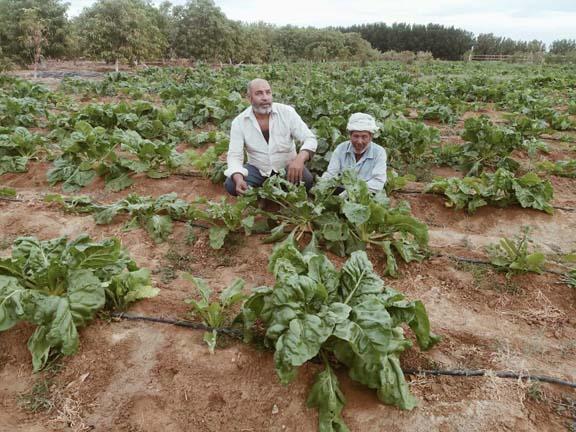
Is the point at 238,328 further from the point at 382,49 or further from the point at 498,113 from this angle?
the point at 382,49

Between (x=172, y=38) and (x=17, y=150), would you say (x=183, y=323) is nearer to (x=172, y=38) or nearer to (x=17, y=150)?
(x=17, y=150)

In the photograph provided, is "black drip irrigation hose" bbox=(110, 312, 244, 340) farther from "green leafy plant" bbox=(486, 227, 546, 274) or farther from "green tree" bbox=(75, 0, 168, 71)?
"green tree" bbox=(75, 0, 168, 71)

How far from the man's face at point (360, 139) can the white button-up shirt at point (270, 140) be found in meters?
0.60

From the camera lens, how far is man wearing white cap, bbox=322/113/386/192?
4609mm

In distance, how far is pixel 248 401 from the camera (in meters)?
2.62

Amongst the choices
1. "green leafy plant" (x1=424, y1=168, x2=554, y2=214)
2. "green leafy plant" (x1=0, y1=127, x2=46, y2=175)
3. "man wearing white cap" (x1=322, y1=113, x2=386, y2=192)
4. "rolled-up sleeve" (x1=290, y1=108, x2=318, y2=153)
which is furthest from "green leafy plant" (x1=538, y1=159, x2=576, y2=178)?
"green leafy plant" (x1=0, y1=127, x2=46, y2=175)

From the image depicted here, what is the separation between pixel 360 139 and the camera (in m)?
4.70

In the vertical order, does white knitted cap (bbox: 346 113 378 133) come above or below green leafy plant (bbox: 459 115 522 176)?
above

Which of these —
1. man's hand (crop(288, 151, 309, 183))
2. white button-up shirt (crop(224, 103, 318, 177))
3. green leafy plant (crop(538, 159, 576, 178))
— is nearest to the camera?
man's hand (crop(288, 151, 309, 183))

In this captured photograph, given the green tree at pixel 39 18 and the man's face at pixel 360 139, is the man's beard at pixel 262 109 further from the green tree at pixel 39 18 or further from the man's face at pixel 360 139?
the green tree at pixel 39 18

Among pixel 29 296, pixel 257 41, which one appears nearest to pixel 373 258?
pixel 29 296

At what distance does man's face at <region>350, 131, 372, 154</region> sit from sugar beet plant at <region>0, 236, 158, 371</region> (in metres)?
2.67

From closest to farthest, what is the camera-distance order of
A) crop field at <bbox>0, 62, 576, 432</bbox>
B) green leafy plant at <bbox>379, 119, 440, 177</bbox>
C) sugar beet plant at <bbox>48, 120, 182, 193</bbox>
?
crop field at <bbox>0, 62, 576, 432</bbox> < sugar beet plant at <bbox>48, 120, 182, 193</bbox> < green leafy plant at <bbox>379, 119, 440, 177</bbox>

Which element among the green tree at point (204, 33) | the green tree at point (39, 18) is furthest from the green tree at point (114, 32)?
the green tree at point (204, 33)
